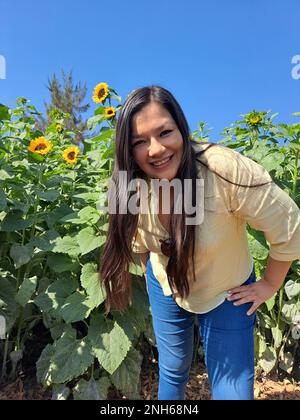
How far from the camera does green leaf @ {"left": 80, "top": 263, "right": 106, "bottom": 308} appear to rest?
66.3 inches

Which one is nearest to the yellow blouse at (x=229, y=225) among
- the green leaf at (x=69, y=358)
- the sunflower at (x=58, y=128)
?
the green leaf at (x=69, y=358)

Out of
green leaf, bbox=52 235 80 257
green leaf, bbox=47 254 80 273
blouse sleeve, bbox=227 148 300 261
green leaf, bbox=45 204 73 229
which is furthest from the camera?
green leaf, bbox=45 204 73 229

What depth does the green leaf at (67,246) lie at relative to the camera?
1775 millimetres

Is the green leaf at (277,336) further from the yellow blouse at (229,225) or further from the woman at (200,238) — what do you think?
the yellow blouse at (229,225)

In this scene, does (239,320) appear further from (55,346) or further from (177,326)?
(55,346)

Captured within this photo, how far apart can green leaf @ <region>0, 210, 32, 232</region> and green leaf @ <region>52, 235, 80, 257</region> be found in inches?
6.0

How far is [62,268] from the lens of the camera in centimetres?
Result: 188

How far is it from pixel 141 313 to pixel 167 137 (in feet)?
3.02

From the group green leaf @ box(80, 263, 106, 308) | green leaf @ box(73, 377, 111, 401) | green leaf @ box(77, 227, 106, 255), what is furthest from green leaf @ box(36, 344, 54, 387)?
green leaf @ box(77, 227, 106, 255)

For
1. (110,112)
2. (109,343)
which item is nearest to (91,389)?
(109,343)

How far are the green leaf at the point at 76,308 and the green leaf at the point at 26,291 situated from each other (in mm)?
164

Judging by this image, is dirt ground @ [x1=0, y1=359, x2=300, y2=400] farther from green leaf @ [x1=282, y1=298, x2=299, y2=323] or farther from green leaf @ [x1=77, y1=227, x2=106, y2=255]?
green leaf @ [x1=77, y1=227, x2=106, y2=255]

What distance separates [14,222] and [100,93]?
2.54 ft
